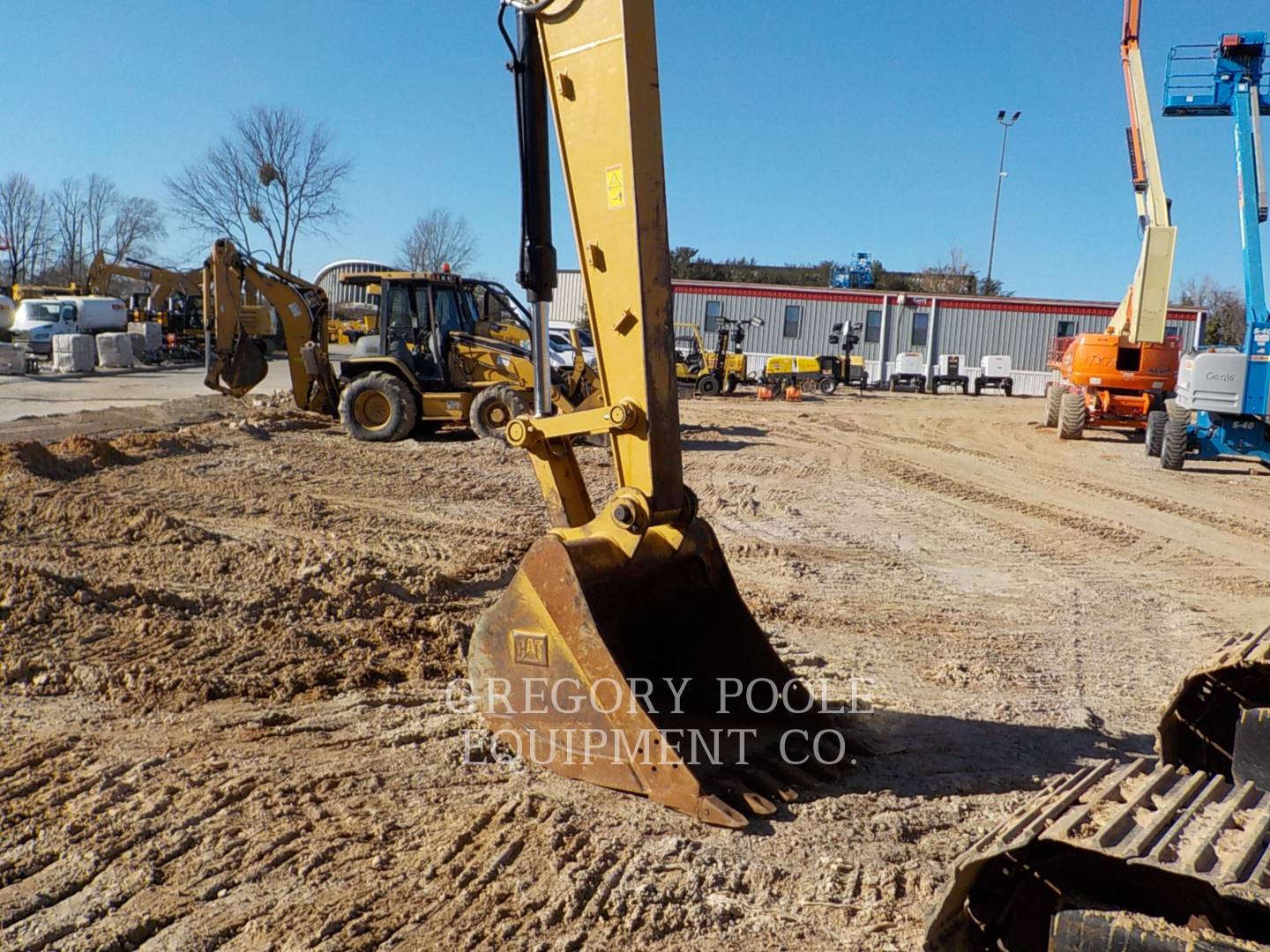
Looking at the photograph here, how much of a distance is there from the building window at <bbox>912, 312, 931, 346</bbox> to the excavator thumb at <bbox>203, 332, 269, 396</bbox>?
28646 mm

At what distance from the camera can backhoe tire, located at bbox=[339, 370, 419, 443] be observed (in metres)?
14.8

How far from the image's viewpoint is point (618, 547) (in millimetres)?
4156

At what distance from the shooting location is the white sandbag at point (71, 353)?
2734 centimetres

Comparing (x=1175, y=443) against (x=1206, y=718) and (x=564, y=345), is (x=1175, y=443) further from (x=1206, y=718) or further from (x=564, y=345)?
(x=564, y=345)

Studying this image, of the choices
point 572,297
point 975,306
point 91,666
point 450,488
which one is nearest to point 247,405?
point 450,488

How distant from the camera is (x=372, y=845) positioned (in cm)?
355

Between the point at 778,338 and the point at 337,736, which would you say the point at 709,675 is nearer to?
the point at 337,736

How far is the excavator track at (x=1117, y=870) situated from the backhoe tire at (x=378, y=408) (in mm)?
12995

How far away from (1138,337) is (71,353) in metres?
25.5

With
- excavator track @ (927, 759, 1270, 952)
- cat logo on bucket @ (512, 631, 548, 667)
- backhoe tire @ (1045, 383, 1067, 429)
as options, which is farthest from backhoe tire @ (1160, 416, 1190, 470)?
excavator track @ (927, 759, 1270, 952)

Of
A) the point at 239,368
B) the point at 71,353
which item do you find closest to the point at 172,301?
the point at 71,353

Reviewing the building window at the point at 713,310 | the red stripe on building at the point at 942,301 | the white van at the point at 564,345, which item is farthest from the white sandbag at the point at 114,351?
the building window at the point at 713,310

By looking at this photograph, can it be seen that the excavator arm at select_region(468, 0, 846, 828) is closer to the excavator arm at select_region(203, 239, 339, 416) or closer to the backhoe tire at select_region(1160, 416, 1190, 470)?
the excavator arm at select_region(203, 239, 339, 416)

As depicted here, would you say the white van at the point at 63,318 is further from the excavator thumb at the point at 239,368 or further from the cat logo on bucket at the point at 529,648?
the cat logo on bucket at the point at 529,648
